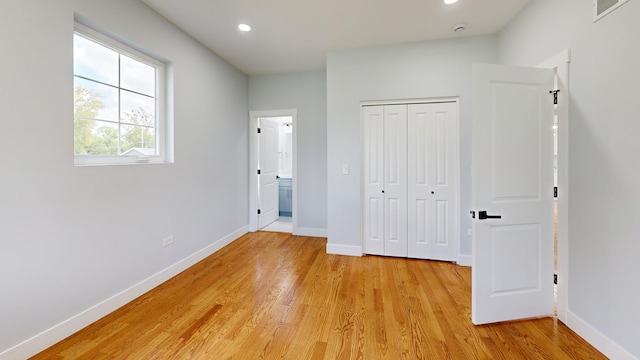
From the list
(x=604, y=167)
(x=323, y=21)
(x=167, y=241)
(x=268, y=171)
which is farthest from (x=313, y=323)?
(x=268, y=171)

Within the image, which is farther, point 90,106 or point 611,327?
point 90,106

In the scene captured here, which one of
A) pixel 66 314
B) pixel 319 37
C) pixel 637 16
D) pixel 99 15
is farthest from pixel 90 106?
pixel 637 16

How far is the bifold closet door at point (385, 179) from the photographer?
3551 mm

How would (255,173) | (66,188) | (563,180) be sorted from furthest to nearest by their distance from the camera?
1. (255,173)
2. (563,180)
3. (66,188)

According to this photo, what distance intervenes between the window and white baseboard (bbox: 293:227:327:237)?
246cm

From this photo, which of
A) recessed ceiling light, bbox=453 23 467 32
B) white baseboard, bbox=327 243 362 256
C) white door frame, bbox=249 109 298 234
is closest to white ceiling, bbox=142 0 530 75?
recessed ceiling light, bbox=453 23 467 32

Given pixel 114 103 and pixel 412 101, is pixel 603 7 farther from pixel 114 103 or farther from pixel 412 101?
pixel 114 103

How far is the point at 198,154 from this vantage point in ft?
11.4

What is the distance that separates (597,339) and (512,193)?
3.55ft

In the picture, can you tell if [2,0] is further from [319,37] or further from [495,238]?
[495,238]

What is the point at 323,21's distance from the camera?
2939mm

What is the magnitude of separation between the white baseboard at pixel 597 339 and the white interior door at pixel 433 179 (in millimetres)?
1414

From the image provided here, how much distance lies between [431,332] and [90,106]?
10.8 feet

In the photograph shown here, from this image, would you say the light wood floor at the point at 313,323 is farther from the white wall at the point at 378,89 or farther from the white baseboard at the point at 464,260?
the white wall at the point at 378,89
